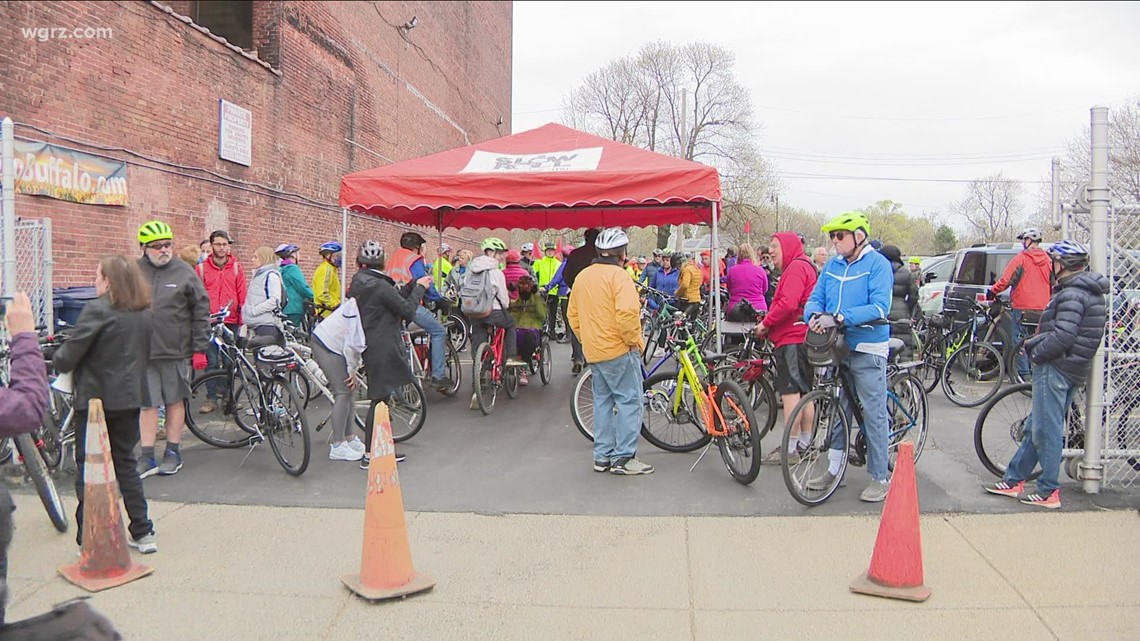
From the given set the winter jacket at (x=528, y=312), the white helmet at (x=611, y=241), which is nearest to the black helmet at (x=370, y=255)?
the white helmet at (x=611, y=241)

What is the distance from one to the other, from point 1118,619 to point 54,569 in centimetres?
549

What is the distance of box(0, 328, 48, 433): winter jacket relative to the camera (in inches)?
108

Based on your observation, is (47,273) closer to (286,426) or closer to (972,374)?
(286,426)

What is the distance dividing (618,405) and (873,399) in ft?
6.11

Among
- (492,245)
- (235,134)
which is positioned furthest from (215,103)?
(492,245)

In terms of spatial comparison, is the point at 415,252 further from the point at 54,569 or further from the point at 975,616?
the point at 975,616

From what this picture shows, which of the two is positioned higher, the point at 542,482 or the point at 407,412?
the point at 407,412

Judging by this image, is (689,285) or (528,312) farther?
(689,285)

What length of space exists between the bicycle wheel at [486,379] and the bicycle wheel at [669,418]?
7.27ft

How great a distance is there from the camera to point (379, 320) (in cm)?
631

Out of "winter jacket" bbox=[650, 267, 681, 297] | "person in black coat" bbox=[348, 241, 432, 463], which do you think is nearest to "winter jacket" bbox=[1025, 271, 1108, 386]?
"person in black coat" bbox=[348, 241, 432, 463]

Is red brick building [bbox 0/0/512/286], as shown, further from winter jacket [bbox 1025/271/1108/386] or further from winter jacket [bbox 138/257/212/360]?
winter jacket [bbox 1025/271/1108/386]

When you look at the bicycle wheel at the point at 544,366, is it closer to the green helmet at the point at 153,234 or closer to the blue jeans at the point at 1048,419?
the green helmet at the point at 153,234

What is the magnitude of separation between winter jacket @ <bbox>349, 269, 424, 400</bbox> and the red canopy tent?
99.0 inches
